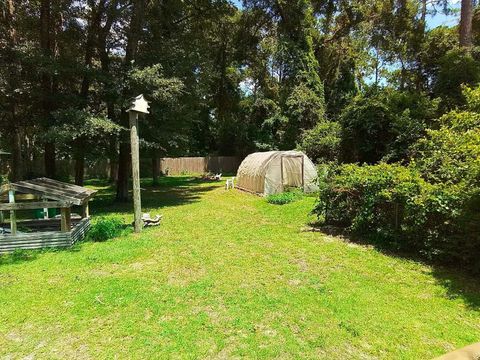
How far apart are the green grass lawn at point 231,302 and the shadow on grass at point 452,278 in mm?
33

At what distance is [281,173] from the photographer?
14180 millimetres

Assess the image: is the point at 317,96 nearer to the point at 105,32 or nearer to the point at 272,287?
the point at 105,32

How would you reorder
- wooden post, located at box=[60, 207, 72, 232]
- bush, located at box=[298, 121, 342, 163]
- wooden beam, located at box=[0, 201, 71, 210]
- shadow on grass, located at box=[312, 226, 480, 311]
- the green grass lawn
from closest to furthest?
the green grass lawn → shadow on grass, located at box=[312, 226, 480, 311] → wooden beam, located at box=[0, 201, 71, 210] → wooden post, located at box=[60, 207, 72, 232] → bush, located at box=[298, 121, 342, 163]

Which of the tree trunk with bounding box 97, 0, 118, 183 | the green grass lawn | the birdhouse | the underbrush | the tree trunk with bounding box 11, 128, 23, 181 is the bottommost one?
the green grass lawn

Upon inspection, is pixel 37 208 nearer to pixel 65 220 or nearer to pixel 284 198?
pixel 65 220

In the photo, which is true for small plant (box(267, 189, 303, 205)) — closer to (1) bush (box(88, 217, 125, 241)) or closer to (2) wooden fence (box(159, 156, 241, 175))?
(1) bush (box(88, 217, 125, 241))

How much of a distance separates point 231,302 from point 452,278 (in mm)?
3301

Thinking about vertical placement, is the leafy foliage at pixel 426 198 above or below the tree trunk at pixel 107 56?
Answer: below

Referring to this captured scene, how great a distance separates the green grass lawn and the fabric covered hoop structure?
271 inches

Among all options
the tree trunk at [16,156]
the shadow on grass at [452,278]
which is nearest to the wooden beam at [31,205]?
the shadow on grass at [452,278]

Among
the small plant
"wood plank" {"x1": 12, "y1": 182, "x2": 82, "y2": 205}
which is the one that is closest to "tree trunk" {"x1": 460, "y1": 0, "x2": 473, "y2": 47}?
the small plant

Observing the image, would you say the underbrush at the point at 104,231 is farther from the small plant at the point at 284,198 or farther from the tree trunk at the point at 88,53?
the small plant at the point at 284,198

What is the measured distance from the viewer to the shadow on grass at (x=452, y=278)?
4387 millimetres

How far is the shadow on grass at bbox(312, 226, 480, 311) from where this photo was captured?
14.4 ft
